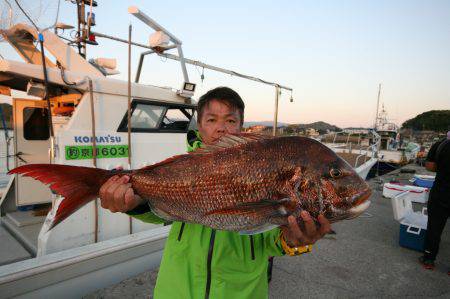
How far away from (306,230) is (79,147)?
11.9 feet

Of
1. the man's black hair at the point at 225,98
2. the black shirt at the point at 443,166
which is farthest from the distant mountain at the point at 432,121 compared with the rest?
the man's black hair at the point at 225,98

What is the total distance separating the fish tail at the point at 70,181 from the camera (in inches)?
65.8

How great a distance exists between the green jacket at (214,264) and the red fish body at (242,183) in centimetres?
23

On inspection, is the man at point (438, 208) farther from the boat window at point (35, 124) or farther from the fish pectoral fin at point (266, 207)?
the boat window at point (35, 124)

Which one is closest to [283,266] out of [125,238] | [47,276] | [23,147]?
[125,238]

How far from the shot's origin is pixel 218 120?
2.22m

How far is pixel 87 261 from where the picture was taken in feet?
10.9

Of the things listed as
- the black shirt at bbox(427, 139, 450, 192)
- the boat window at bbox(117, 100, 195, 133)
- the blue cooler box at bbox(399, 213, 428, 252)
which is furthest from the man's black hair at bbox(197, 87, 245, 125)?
the blue cooler box at bbox(399, 213, 428, 252)

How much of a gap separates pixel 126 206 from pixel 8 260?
10.3 feet

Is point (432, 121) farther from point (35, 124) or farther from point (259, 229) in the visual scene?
point (259, 229)

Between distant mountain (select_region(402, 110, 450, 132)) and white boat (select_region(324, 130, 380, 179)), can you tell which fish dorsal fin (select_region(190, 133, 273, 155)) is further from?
distant mountain (select_region(402, 110, 450, 132))

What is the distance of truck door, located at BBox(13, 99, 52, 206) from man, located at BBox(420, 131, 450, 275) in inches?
283

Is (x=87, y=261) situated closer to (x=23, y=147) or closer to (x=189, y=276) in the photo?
(x=189, y=276)

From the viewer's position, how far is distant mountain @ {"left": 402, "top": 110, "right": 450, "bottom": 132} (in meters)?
82.7
